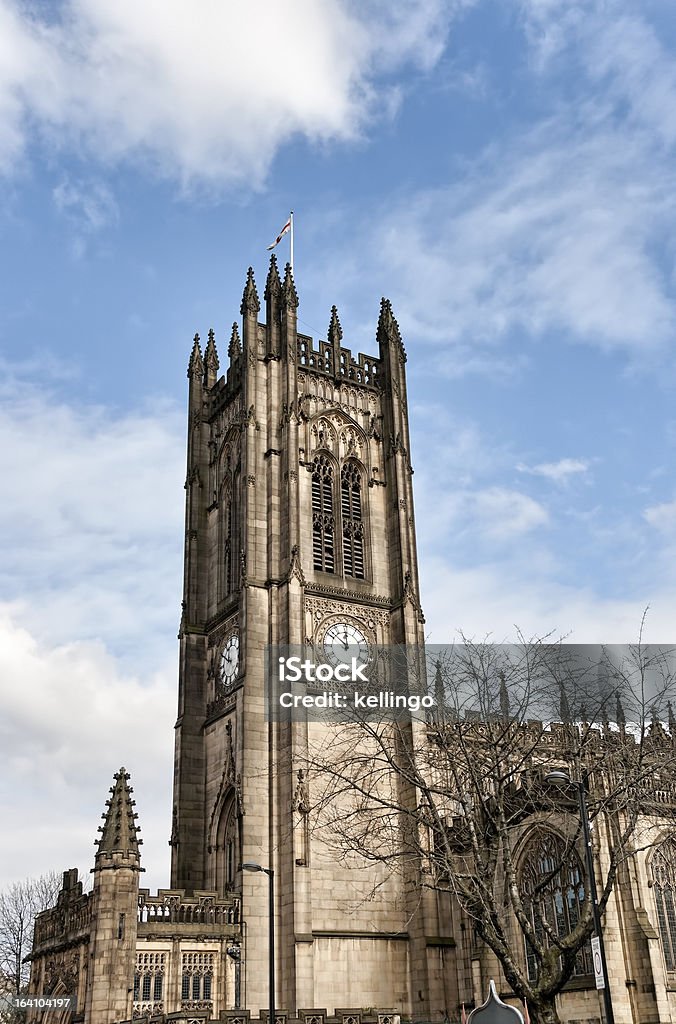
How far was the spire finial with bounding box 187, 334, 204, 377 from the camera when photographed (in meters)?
62.1

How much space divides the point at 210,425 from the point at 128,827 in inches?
1038

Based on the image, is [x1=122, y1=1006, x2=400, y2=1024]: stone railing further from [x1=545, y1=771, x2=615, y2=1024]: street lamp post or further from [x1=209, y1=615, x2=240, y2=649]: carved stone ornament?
[x1=209, y1=615, x2=240, y2=649]: carved stone ornament

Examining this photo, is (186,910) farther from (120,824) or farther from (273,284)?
(273,284)

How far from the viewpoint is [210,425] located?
60.0 meters

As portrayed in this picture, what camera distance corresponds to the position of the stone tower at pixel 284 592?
145 ft

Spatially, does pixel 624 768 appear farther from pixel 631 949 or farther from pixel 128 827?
pixel 128 827

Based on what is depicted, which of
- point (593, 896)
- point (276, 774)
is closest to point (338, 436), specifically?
point (276, 774)

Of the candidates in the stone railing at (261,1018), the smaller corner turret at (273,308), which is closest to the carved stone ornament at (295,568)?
the smaller corner turret at (273,308)

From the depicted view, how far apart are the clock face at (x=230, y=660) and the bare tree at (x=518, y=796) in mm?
5318

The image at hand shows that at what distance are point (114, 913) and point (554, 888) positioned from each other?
1503 cm

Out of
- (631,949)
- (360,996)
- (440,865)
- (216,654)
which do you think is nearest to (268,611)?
(216,654)

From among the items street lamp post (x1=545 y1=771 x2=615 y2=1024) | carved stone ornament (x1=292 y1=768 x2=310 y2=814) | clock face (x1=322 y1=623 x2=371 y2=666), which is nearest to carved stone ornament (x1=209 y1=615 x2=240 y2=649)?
clock face (x1=322 y1=623 x2=371 y2=666)

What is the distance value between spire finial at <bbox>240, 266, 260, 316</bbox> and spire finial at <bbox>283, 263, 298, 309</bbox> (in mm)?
1519

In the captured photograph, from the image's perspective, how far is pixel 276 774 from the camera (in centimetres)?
4538
